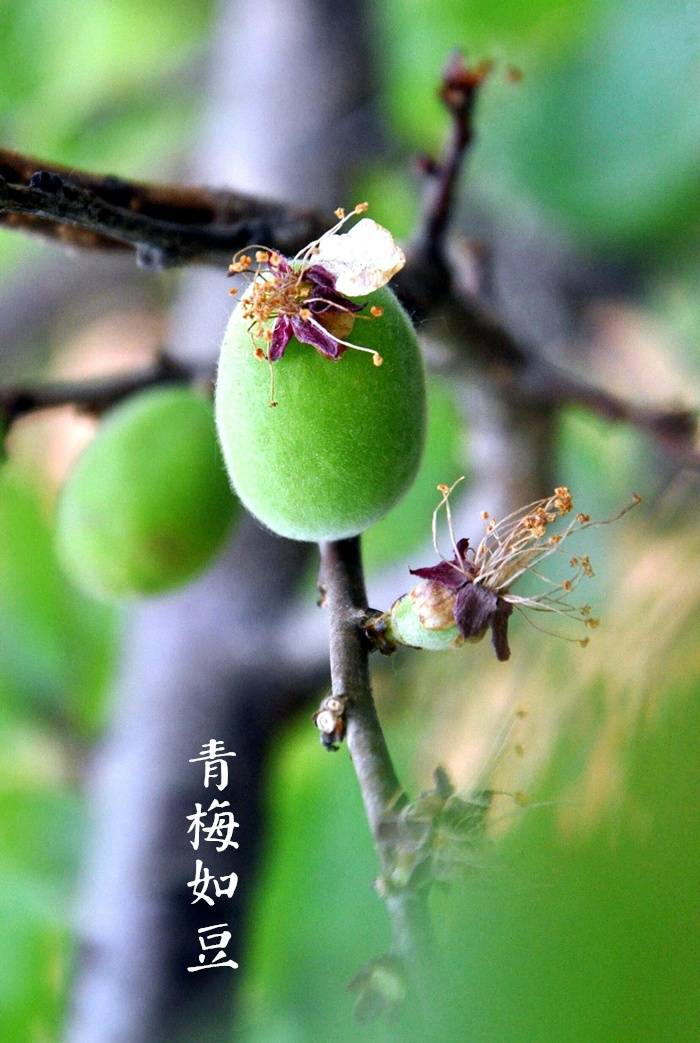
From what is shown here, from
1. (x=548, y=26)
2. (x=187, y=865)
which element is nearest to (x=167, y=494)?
(x=187, y=865)

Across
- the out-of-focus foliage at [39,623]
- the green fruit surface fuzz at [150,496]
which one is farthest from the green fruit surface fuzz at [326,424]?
the out-of-focus foliage at [39,623]

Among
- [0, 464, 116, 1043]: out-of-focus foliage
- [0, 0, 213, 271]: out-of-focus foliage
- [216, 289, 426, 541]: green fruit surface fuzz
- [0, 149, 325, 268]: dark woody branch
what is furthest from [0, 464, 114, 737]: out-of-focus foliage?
[216, 289, 426, 541]: green fruit surface fuzz

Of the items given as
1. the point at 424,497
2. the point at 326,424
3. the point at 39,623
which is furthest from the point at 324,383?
the point at 39,623

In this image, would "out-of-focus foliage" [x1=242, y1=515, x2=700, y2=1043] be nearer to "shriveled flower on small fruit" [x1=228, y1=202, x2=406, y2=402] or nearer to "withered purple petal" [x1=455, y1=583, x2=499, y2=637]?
"withered purple petal" [x1=455, y1=583, x2=499, y2=637]

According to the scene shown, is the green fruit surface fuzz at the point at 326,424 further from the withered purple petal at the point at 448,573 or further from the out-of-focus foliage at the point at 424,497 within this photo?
the out-of-focus foliage at the point at 424,497

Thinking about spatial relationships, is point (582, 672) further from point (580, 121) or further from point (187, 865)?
point (580, 121)
